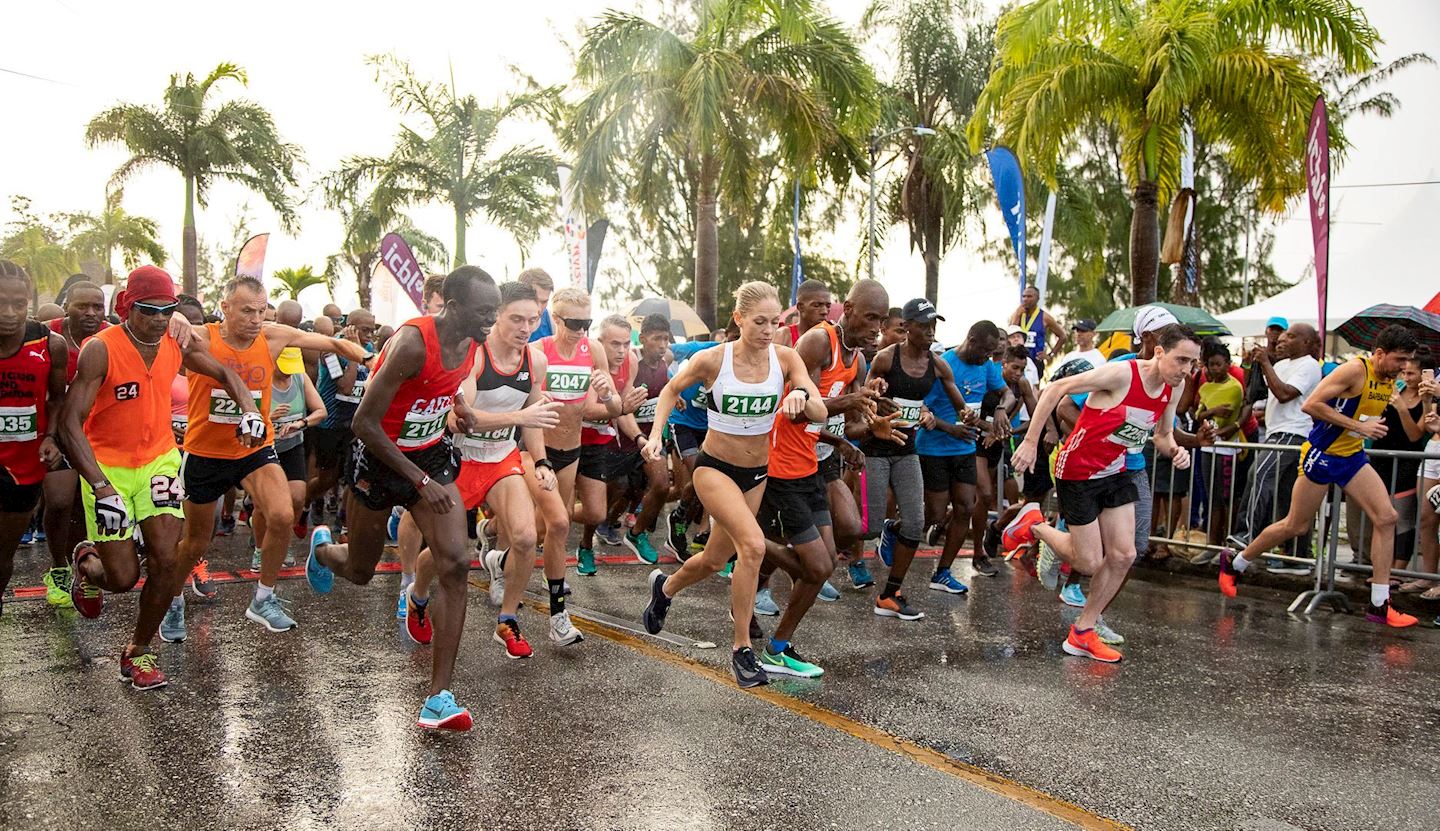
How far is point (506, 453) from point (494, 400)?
400mm

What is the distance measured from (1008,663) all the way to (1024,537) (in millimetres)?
1925

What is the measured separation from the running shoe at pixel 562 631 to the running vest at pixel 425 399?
1.55 m

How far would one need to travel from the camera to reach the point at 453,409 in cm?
560

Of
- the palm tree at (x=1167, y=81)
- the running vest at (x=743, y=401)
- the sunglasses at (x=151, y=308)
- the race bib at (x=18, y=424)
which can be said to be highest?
the palm tree at (x=1167, y=81)

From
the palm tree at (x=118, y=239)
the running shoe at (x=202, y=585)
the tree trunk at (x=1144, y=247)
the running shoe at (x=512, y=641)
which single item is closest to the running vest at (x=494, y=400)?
the running shoe at (x=512, y=641)

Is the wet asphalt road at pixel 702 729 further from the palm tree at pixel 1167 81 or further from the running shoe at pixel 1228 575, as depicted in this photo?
the palm tree at pixel 1167 81

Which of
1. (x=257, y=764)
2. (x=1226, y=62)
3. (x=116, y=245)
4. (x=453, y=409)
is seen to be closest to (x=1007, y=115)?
(x=1226, y=62)

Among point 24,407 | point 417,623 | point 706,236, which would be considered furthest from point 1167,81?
point 24,407

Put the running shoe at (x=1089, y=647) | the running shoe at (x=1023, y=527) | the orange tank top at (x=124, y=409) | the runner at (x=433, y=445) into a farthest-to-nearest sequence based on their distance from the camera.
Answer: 1. the running shoe at (x=1023, y=527)
2. the running shoe at (x=1089, y=647)
3. the orange tank top at (x=124, y=409)
4. the runner at (x=433, y=445)

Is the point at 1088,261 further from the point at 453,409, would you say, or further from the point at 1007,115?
the point at 453,409

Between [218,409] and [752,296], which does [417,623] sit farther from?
[752,296]

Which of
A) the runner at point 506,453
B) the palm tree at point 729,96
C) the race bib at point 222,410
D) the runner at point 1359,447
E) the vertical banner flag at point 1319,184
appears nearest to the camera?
the runner at point 506,453

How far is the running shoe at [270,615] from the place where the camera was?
696 cm

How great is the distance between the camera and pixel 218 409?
6.53 m
